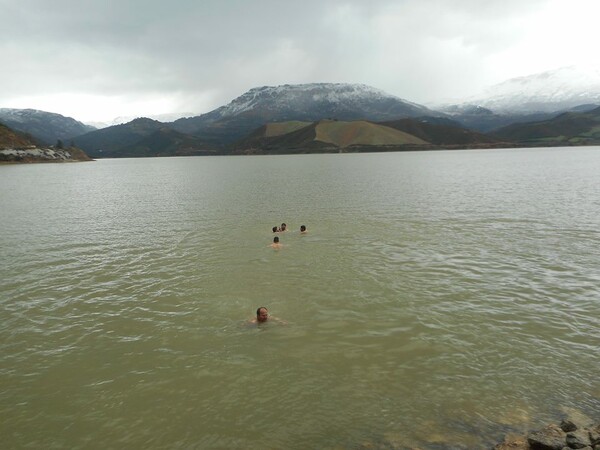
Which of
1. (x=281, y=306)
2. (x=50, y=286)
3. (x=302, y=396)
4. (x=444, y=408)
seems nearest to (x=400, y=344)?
(x=444, y=408)

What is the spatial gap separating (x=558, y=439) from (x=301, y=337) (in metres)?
9.42

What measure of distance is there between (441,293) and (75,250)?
27.9 m

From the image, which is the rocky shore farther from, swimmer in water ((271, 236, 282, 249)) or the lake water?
swimmer in water ((271, 236, 282, 249))

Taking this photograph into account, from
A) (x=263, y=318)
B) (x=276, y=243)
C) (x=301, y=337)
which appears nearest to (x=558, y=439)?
(x=301, y=337)

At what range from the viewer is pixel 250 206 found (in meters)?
54.8

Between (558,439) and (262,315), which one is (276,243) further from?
(558,439)

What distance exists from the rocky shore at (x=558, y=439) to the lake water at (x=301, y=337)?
0.57m

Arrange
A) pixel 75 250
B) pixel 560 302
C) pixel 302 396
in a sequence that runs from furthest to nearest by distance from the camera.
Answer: pixel 75 250, pixel 560 302, pixel 302 396

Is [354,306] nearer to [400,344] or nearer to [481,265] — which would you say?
[400,344]

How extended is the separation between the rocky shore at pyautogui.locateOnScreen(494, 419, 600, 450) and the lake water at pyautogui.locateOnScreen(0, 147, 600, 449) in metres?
0.57

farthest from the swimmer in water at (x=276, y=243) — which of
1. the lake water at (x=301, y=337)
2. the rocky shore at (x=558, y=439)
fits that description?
the rocky shore at (x=558, y=439)

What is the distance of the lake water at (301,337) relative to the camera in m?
11.5

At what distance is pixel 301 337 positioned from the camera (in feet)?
55.1

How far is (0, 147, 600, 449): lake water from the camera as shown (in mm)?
11469
